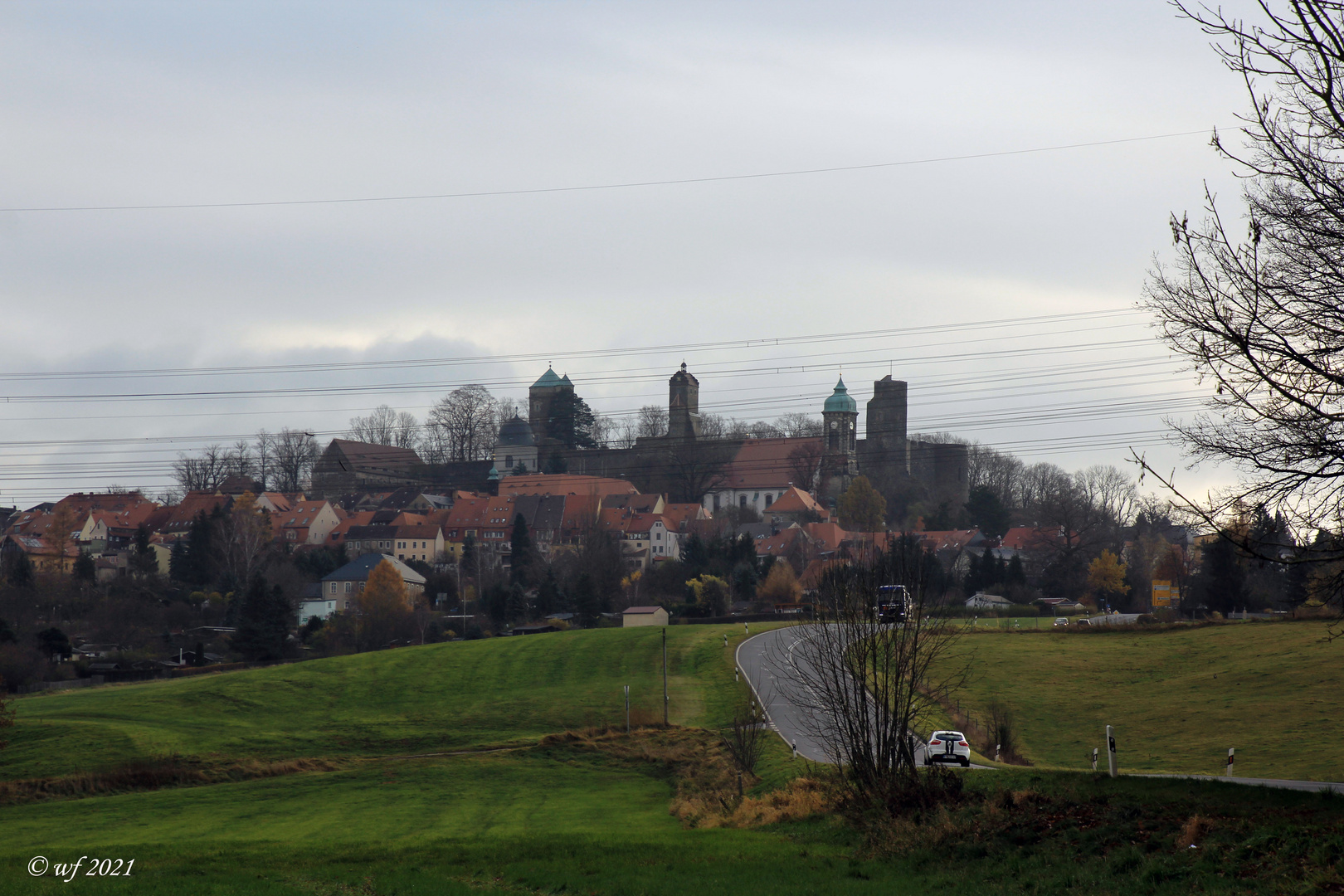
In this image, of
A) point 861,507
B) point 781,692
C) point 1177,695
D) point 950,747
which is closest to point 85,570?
point 861,507

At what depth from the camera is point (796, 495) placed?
14212cm

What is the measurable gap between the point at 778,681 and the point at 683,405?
5688 inches

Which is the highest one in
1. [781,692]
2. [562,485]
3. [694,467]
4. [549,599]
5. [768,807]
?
[694,467]

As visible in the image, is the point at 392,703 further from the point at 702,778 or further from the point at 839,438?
the point at 839,438

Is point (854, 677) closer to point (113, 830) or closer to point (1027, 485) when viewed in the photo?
point (113, 830)

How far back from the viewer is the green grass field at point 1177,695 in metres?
30.6

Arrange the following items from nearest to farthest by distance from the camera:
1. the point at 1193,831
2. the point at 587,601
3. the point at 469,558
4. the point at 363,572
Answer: the point at 1193,831, the point at 587,601, the point at 363,572, the point at 469,558

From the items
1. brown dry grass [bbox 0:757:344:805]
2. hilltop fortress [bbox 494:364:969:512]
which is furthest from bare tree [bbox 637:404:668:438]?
brown dry grass [bbox 0:757:344:805]

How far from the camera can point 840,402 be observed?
6816 inches

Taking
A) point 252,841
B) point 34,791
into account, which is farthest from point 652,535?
point 252,841

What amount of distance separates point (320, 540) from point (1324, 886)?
440 feet

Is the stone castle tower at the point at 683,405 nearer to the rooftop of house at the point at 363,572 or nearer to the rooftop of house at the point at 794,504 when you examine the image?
the rooftop of house at the point at 794,504

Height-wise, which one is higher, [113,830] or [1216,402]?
[1216,402]

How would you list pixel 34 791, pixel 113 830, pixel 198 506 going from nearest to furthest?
1. pixel 113 830
2. pixel 34 791
3. pixel 198 506
